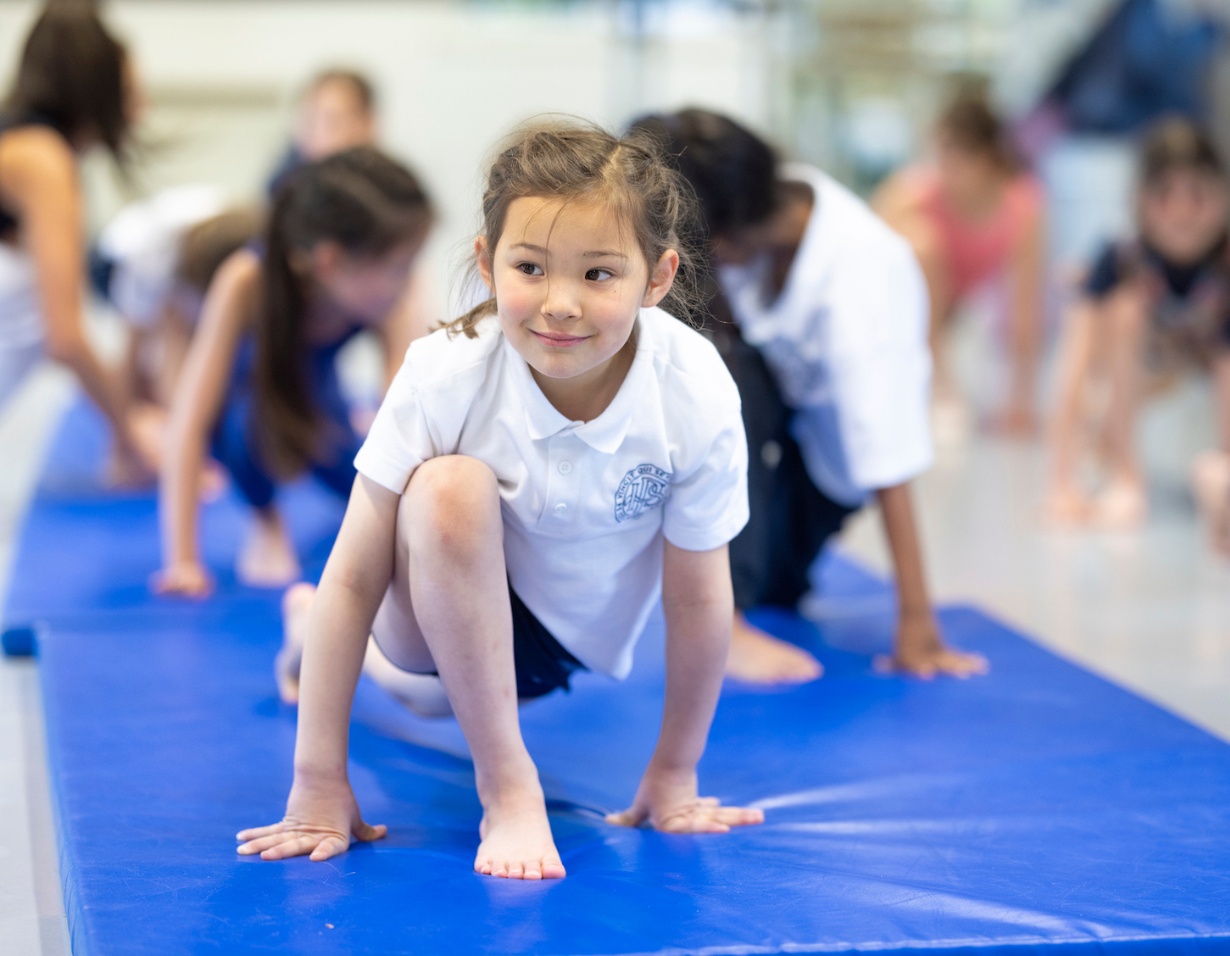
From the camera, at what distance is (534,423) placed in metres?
1.13

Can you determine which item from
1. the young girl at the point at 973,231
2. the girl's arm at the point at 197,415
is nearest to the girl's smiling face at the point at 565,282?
the girl's arm at the point at 197,415

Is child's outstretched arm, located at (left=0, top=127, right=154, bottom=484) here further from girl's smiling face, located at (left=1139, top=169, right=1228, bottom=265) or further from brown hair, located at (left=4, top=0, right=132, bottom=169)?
girl's smiling face, located at (left=1139, top=169, right=1228, bottom=265)

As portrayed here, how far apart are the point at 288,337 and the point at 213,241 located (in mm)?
613

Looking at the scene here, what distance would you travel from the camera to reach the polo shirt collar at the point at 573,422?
3.68 feet

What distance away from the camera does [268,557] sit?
2150mm

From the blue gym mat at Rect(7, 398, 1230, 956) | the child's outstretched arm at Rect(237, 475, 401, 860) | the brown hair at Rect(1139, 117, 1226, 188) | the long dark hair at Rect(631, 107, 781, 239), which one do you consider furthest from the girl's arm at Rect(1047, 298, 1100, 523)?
the child's outstretched arm at Rect(237, 475, 401, 860)

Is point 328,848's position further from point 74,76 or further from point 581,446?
point 74,76

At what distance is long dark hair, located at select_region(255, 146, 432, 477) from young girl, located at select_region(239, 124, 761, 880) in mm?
745

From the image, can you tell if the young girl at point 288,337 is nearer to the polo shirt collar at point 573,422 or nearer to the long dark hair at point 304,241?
the long dark hair at point 304,241

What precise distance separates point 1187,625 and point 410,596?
4.49 feet

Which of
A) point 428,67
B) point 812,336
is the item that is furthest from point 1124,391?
point 428,67

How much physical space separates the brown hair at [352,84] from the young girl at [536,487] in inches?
97.1

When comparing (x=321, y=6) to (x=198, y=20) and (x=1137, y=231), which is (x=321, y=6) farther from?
(x=1137, y=231)

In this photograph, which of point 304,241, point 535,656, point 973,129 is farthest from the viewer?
point 973,129
